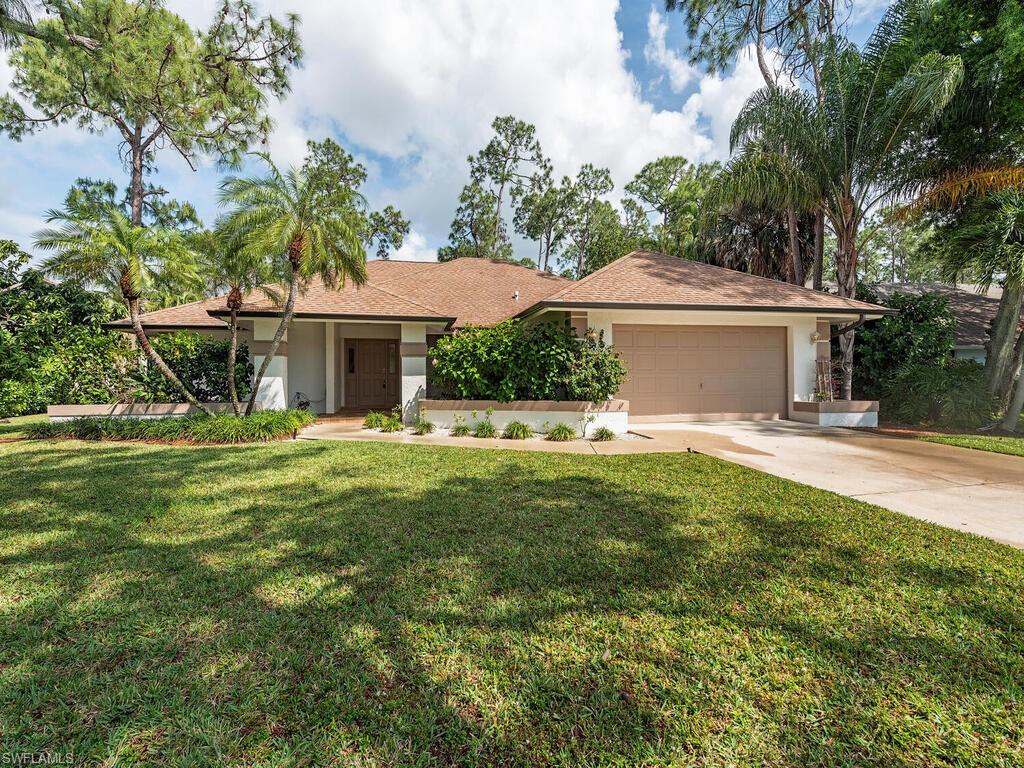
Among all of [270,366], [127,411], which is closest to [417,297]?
[270,366]

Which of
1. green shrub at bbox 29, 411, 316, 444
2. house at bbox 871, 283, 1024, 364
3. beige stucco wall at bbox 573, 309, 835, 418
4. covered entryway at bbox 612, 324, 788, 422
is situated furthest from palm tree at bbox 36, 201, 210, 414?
house at bbox 871, 283, 1024, 364

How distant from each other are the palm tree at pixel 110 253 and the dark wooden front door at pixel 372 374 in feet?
18.3

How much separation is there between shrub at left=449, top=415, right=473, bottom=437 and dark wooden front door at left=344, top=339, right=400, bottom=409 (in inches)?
215

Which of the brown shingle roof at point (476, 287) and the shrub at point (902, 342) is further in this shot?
the brown shingle roof at point (476, 287)

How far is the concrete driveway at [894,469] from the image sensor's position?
15.3ft

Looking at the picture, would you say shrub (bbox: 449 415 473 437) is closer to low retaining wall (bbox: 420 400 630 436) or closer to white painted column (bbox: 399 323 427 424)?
low retaining wall (bbox: 420 400 630 436)

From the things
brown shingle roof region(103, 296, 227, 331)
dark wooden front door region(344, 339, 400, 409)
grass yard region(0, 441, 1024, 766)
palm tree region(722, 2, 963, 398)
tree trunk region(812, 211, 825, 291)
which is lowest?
grass yard region(0, 441, 1024, 766)

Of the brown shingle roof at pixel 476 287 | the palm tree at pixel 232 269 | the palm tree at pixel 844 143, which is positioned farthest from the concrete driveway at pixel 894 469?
the palm tree at pixel 232 269

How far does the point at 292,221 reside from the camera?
924 cm

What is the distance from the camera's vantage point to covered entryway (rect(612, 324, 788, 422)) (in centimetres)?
1210

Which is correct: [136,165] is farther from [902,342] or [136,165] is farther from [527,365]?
[902,342]

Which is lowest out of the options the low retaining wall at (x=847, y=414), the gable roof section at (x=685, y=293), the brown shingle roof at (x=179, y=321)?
the low retaining wall at (x=847, y=414)

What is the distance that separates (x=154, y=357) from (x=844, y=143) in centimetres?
1795

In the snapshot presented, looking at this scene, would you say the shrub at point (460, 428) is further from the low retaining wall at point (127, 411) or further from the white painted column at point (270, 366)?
→ the low retaining wall at point (127, 411)
